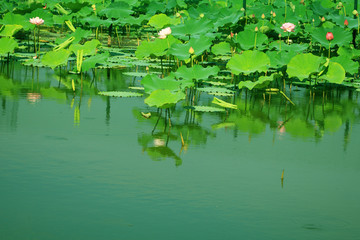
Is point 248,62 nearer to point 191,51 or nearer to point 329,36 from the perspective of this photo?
point 191,51

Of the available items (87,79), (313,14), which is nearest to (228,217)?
(87,79)

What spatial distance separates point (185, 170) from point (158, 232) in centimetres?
56

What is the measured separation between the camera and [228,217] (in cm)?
176

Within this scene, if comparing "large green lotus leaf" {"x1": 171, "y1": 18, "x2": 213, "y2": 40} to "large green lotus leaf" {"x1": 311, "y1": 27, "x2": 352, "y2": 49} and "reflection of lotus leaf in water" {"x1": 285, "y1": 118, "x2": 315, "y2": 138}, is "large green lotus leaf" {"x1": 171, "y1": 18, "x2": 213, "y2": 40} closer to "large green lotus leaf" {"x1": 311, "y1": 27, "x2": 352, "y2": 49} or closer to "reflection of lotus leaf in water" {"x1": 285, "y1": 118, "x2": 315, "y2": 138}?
"large green lotus leaf" {"x1": 311, "y1": 27, "x2": 352, "y2": 49}

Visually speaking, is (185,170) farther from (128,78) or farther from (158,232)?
(128,78)

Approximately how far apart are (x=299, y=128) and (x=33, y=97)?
1.37 metres

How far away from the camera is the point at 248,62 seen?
3.88 meters

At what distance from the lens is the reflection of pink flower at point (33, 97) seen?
10.9ft

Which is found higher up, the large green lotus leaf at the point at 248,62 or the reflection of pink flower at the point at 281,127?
the large green lotus leaf at the point at 248,62

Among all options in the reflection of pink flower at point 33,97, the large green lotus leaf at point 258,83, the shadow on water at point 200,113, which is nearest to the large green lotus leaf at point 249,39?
the shadow on water at point 200,113

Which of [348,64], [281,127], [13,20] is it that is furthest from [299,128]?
[13,20]

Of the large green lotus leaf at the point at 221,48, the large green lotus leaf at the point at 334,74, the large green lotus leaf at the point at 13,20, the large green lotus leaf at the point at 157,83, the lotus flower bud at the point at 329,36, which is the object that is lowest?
the large green lotus leaf at the point at 157,83

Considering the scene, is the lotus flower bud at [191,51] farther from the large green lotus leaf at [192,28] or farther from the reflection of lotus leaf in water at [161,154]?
the reflection of lotus leaf in water at [161,154]

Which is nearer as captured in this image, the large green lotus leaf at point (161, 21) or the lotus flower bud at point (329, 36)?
the lotus flower bud at point (329, 36)
